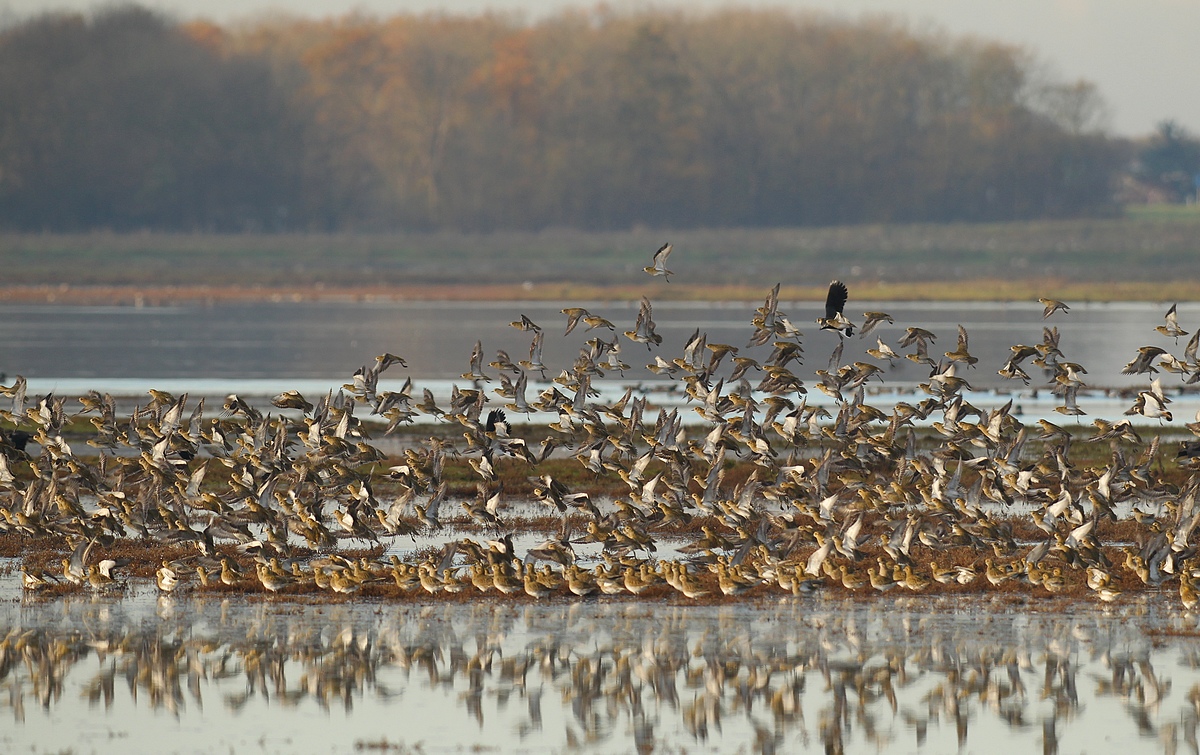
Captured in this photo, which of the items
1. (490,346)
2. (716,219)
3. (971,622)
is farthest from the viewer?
(716,219)

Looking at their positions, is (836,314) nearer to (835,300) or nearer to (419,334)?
(835,300)

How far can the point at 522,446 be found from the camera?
18.6m

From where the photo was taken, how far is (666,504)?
1870 centimetres

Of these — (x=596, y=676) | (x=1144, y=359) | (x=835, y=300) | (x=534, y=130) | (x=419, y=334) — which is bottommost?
(x=419, y=334)

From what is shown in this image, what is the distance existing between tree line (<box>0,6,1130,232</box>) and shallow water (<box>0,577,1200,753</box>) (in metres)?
104

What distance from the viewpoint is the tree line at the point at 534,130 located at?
117088 mm

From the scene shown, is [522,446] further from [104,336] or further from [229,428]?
[104,336]

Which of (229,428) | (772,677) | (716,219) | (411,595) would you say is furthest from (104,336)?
(716,219)

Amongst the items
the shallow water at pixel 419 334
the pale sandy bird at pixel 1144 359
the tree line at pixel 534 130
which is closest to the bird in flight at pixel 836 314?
the pale sandy bird at pixel 1144 359

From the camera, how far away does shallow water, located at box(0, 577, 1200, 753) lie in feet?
38.5

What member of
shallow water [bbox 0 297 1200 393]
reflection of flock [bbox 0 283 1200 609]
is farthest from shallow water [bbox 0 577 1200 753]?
shallow water [bbox 0 297 1200 393]

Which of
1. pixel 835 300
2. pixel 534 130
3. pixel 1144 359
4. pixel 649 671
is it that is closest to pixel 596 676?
pixel 649 671

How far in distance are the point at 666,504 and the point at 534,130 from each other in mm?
110772

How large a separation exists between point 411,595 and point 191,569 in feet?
7.67
